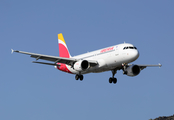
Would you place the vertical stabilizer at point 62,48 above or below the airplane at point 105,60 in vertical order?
above

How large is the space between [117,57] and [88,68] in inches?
226

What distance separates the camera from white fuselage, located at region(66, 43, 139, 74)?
47.1m

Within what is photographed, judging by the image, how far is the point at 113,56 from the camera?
48.6m

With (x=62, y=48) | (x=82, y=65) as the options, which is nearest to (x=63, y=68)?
(x=62, y=48)

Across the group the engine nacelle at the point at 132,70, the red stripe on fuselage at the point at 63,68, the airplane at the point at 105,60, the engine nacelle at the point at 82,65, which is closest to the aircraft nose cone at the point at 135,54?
the airplane at the point at 105,60

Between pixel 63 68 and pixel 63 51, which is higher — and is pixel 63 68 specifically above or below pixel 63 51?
below

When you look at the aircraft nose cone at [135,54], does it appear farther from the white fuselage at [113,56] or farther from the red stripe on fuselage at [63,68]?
the red stripe on fuselage at [63,68]

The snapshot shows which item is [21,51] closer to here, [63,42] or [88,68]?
[88,68]

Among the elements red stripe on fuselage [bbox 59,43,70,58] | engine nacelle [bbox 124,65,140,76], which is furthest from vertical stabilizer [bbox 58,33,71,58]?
engine nacelle [bbox 124,65,140,76]

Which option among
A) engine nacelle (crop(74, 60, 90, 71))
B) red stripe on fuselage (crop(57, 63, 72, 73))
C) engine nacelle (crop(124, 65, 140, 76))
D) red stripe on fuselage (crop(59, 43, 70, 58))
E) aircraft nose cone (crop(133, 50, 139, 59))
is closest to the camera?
aircraft nose cone (crop(133, 50, 139, 59))

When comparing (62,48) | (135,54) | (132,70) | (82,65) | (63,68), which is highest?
(62,48)

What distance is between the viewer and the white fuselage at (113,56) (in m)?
47.1

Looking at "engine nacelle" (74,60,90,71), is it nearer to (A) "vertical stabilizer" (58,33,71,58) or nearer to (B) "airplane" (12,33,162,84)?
(B) "airplane" (12,33,162,84)

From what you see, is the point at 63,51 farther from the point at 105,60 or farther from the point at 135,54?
the point at 135,54
